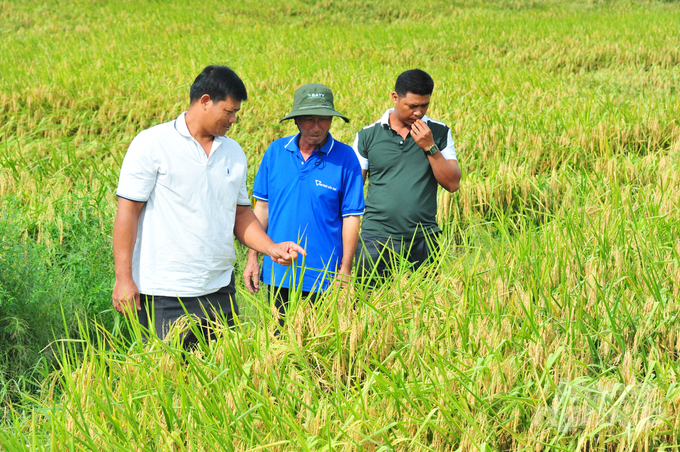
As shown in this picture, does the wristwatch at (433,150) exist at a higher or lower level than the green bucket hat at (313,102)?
lower

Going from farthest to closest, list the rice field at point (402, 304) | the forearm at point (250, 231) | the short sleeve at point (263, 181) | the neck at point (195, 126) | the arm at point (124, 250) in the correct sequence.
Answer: the short sleeve at point (263, 181) < the forearm at point (250, 231) < the neck at point (195, 126) < the arm at point (124, 250) < the rice field at point (402, 304)

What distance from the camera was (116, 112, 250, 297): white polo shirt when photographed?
2430 millimetres

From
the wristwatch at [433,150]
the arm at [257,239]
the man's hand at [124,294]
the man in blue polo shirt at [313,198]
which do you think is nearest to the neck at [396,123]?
the wristwatch at [433,150]

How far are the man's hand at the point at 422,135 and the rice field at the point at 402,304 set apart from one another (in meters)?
0.60

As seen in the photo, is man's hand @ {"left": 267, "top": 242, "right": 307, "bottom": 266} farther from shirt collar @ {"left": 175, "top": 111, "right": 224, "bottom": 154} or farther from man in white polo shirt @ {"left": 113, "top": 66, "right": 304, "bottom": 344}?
shirt collar @ {"left": 175, "top": 111, "right": 224, "bottom": 154}

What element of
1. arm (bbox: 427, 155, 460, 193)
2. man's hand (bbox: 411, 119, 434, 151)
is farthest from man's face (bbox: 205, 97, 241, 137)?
arm (bbox: 427, 155, 460, 193)

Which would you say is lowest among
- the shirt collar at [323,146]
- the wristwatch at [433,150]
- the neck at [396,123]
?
the wristwatch at [433,150]

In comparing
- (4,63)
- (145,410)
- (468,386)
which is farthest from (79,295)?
(4,63)

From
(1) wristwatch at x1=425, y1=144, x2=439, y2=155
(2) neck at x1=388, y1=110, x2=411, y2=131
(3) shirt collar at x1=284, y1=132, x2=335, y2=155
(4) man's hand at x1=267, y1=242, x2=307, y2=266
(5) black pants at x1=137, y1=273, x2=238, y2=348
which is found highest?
(2) neck at x1=388, y1=110, x2=411, y2=131

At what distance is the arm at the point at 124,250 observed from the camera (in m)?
2.40

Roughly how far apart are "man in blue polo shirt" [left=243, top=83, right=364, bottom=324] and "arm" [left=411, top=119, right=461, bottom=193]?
0.47 metres

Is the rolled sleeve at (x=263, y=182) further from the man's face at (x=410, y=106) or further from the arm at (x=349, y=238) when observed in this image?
the man's face at (x=410, y=106)

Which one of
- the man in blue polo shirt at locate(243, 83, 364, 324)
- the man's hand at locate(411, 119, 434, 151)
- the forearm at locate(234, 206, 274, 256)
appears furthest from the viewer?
the man's hand at locate(411, 119, 434, 151)

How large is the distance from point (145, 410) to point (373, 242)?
1.87 metres
